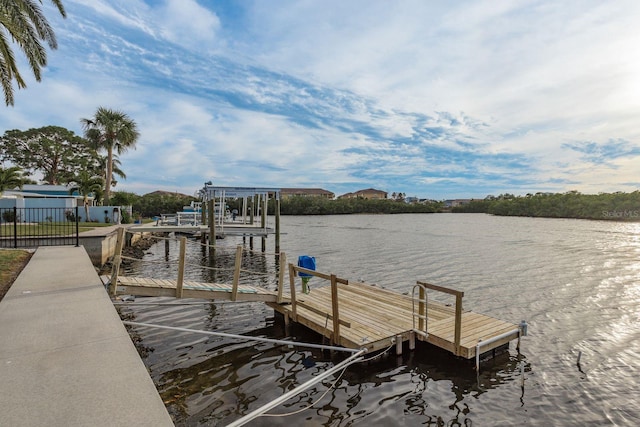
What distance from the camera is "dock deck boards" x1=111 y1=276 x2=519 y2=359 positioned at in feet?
23.3

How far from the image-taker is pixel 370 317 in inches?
328

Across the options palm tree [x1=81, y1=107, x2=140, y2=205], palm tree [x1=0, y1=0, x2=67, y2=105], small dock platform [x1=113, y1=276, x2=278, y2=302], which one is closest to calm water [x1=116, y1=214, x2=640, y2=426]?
small dock platform [x1=113, y1=276, x2=278, y2=302]

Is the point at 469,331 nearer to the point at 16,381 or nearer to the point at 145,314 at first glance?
the point at 16,381

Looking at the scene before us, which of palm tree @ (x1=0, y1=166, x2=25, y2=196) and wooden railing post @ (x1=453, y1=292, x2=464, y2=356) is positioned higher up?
palm tree @ (x1=0, y1=166, x2=25, y2=196)

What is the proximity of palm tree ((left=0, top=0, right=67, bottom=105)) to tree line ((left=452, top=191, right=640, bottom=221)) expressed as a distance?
88073 millimetres

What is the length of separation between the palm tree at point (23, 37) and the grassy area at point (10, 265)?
5.26 m

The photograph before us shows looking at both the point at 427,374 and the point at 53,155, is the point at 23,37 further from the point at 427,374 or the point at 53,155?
the point at 53,155

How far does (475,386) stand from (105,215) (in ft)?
115

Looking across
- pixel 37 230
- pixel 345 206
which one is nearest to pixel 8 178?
pixel 37 230

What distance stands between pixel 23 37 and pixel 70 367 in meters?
13.2

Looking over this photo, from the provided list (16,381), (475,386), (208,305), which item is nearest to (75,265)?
(208,305)

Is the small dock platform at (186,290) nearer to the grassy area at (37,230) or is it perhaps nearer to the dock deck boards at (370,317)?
the dock deck boards at (370,317)

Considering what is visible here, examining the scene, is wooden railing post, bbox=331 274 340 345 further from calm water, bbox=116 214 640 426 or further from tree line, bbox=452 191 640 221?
tree line, bbox=452 191 640 221

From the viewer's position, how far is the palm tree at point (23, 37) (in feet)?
36.3
